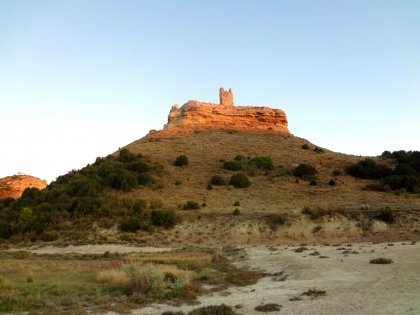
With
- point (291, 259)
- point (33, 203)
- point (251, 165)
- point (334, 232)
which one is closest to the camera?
point (291, 259)

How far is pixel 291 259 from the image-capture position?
1842 centimetres

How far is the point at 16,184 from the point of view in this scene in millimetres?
61406

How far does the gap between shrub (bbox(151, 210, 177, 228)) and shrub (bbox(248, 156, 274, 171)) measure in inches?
673

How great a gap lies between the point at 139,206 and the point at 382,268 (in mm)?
22704

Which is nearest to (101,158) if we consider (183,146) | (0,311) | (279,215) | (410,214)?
(183,146)

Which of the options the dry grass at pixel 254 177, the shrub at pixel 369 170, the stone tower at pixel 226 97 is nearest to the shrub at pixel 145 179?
the dry grass at pixel 254 177

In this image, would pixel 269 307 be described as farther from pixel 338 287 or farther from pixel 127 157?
pixel 127 157

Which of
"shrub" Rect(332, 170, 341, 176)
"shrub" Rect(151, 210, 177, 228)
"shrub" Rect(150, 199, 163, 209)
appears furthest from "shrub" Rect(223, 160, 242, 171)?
"shrub" Rect(151, 210, 177, 228)

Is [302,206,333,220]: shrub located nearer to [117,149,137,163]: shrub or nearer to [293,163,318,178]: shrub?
[293,163,318,178]: shrub

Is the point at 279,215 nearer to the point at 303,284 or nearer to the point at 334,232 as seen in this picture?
the point at 334,232

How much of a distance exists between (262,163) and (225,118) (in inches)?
737

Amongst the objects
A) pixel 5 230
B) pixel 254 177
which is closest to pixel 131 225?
pixel 5 230

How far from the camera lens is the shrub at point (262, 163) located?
1837 inches

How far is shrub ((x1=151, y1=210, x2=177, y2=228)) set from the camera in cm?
3152
